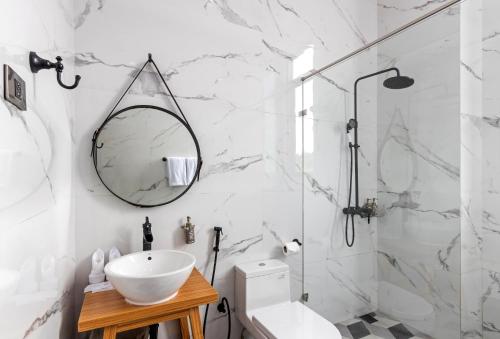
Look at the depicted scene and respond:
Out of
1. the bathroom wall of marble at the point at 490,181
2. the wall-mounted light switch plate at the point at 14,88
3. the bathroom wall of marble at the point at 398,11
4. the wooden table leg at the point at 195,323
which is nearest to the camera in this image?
the wall-mounted light switch plate at the point at 14,88

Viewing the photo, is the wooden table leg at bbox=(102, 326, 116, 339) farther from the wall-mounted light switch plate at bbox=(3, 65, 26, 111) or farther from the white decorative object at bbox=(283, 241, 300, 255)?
the white decorative object at bbox=(283, 241, 300, 255)

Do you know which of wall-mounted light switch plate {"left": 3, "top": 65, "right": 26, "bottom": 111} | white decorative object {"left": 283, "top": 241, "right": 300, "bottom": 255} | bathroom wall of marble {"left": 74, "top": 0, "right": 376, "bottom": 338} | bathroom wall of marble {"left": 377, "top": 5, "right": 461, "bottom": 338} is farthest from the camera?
white decorative object {"left": 283, "top": 241, "right": 300, "bottom": 255}

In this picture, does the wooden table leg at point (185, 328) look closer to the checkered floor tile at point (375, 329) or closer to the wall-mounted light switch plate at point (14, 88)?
the checkered floor tile at point (375, 329)

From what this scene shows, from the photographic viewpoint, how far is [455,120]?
60.1 inches

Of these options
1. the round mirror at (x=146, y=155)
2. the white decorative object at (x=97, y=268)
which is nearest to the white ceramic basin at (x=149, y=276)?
the white decorative object at (x=97, y=268)

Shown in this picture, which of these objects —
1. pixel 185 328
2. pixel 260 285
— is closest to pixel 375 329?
pixel 260 285

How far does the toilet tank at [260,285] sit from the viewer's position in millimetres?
1776

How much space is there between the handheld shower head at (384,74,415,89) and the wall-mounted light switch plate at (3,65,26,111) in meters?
1.71

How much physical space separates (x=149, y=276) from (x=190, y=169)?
74 centimetres

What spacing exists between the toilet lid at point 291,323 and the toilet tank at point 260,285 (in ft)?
0.21

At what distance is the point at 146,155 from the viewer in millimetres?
1656

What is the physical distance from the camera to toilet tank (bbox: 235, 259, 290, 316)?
178 centimetres

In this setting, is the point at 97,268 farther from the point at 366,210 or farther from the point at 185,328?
the point at 366,210

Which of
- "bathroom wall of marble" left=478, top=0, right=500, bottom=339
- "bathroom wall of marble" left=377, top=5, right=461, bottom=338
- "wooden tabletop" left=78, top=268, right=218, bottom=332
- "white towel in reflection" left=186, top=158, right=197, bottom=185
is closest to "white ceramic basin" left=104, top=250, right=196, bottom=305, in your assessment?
"wooden tabletop" left=78, top=268, right=218, bottom=332
